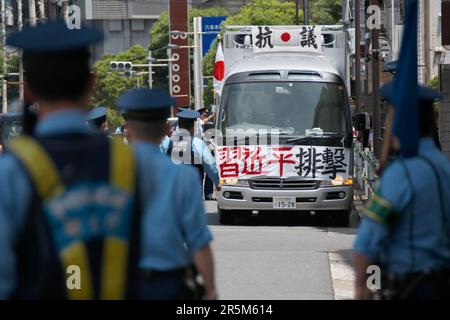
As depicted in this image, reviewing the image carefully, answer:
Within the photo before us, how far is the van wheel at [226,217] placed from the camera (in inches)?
758

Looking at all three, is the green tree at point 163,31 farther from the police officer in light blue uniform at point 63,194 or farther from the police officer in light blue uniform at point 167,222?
the police officer in light blue uniform at point 63,194

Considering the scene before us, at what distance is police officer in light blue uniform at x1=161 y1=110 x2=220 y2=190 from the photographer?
42.0 ft

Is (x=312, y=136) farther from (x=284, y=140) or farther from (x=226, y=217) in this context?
(x=226, y=217)

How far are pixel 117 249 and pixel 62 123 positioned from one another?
0.47 metres

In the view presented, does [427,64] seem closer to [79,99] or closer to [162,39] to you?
[79,99]

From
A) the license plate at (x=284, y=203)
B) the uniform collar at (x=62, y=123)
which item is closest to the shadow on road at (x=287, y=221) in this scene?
the license plate at (x=284, y=203)

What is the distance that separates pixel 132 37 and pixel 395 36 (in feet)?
332

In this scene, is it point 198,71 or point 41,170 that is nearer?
point 41,170

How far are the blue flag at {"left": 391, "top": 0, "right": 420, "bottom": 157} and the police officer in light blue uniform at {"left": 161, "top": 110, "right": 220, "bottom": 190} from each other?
274 inches

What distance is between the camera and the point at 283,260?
14133mm

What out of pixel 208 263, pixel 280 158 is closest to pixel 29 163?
pixel 208 263

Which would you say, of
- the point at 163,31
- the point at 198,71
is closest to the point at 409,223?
the point at 198,71

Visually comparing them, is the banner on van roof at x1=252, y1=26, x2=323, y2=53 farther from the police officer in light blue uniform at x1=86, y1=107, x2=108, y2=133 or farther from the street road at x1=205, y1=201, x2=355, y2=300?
the police officer in light blue uniform at x1=86, y1=107, x2=108, y2=133

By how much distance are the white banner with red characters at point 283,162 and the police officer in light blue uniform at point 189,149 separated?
5.01 meters
